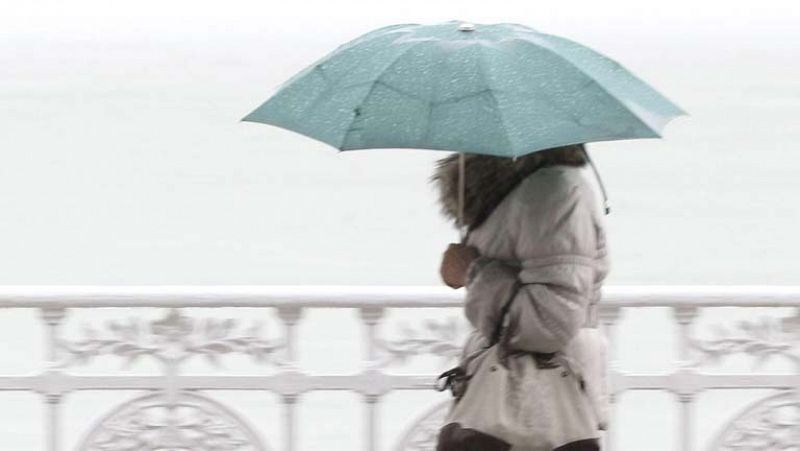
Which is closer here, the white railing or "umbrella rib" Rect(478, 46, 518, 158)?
"umbrella rib" Rect(478, 46, 518, 158)

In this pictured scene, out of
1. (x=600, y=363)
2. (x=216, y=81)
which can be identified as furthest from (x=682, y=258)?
(x=216, y=81)

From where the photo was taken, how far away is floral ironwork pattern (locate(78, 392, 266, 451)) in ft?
11.6

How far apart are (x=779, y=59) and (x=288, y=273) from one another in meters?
11.3

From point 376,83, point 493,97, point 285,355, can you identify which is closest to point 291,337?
point 285,355

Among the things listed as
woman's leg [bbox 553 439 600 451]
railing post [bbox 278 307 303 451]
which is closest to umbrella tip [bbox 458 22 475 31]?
woman's leg [bbox 553 439 600 451]

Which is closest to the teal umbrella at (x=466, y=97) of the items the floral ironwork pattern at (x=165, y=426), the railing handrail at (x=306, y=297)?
the railing handrail at (x=306, y=297)

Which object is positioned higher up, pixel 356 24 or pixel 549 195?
pixel 356 24

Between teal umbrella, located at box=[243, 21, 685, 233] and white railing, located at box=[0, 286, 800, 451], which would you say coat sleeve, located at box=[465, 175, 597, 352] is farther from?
white railing, located at box=[0, 286, 800, 451]

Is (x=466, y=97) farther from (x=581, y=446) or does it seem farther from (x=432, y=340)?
(x=432, y=340)

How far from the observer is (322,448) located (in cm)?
486

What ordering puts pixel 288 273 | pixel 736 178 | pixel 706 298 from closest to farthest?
pixel 706 298, pixel 288 273, pixel 736 178

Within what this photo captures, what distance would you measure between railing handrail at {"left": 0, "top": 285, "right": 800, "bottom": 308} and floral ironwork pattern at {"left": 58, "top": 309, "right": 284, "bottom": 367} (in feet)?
0.16

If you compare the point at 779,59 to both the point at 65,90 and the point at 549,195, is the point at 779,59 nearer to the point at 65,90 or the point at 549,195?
the point at 65,90

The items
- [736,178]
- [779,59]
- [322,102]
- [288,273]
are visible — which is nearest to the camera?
[322,102]
